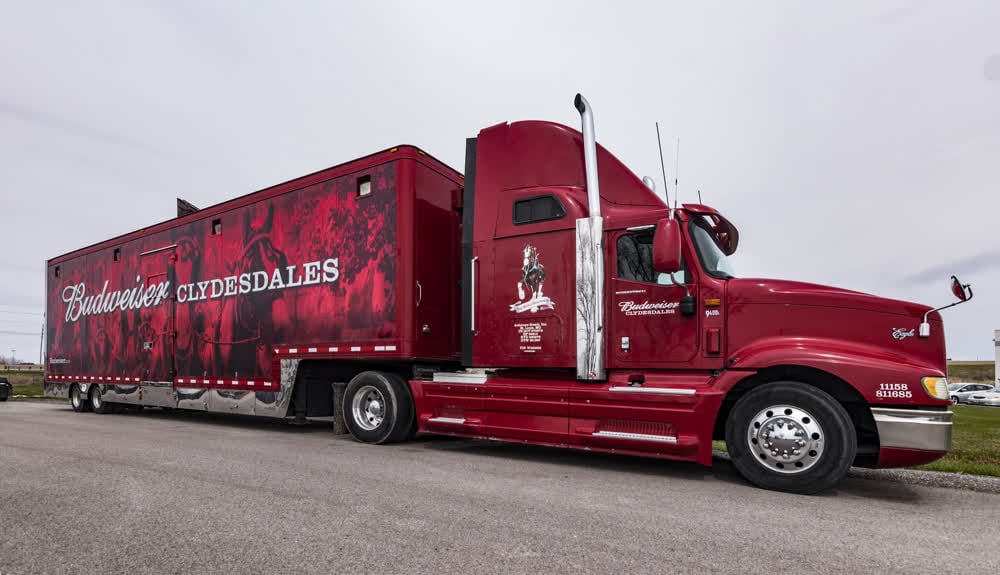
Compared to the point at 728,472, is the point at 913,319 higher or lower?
higher

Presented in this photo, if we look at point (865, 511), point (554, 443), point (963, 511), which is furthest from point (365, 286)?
point (963, 511)

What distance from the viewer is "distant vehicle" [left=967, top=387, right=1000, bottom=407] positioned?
90.3ft

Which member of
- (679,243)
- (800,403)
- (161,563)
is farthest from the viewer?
(679,243)

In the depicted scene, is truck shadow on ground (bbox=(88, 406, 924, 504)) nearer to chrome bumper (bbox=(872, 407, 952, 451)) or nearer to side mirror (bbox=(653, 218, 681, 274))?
chrome bumper (bbox=(872, 407, 952, 451))

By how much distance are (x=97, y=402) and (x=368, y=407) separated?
30.1ft

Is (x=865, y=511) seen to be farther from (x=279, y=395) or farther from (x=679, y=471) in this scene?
(x=279, y=395)

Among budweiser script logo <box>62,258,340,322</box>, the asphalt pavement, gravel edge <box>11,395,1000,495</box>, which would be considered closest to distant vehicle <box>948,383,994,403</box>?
gravel edge <box>11,395,1000,495</box>

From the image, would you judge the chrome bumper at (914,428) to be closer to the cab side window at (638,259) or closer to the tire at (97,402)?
the cab side window at (638,259)

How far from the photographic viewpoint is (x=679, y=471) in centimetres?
603

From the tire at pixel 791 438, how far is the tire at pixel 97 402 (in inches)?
536

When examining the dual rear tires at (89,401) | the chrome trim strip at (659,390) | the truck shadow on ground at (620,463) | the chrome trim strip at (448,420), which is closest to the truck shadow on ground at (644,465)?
the truck shadow on ground at (620,463)

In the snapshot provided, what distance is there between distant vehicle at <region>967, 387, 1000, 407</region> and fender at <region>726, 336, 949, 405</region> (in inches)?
1193

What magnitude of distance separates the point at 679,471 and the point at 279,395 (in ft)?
19.4

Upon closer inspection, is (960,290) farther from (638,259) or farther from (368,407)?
(368,407)
